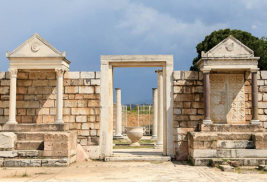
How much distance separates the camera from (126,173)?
30.6ft

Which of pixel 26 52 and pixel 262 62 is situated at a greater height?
pixel 262 62

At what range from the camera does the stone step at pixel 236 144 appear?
36.0 ft

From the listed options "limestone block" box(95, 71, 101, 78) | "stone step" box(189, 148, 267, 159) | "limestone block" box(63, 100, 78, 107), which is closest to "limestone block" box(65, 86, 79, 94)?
"limestone block" box(63, 100, 78, 107)

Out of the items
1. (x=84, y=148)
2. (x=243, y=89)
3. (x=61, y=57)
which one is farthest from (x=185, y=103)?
(x=61, y=57)

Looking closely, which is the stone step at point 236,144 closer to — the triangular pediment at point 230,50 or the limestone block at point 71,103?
the triangular pediment at point 230,50

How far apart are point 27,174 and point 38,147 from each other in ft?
6.72

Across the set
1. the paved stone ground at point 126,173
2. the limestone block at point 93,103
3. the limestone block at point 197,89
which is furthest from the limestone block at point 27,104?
the limestone block at point 197,89

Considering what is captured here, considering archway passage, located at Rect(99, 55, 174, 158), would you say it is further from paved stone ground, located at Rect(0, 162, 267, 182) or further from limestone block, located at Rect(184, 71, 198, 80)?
paved stone ground, located at Rect(0, 162, 267, 182)

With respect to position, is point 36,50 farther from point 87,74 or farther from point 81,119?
point 81,119

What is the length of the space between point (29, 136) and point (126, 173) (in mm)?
4144

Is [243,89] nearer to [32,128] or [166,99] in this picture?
[166,99]

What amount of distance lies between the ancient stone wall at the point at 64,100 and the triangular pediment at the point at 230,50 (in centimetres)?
461

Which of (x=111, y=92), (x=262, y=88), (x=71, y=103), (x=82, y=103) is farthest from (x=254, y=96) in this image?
(x=71, y=103)

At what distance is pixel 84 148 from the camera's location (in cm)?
1245
